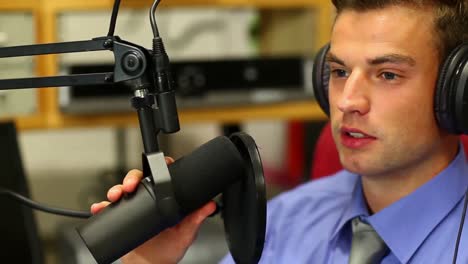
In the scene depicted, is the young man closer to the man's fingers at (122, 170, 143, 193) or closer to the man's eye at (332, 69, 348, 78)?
the man's eye at (332, 69, 348, 78)

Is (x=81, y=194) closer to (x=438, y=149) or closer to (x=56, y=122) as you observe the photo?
(x=56, y=122)

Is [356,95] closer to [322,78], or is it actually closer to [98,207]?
[322,78]

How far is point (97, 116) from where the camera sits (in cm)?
179

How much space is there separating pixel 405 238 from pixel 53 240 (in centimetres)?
133

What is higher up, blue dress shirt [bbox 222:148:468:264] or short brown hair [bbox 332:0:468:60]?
short brown hair [bbox 332:0:468:60]

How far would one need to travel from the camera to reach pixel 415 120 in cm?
107

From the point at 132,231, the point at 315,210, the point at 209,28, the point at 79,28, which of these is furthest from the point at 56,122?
the point at 132,231

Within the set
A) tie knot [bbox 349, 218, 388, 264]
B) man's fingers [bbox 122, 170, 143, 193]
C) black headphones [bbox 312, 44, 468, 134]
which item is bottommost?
tie knot [bbox 349, 218, 388, 264]

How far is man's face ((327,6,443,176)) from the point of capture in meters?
1.07

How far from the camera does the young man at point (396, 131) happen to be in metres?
Answer: 1.07

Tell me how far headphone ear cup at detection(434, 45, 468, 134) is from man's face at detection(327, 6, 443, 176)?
3 centimetres

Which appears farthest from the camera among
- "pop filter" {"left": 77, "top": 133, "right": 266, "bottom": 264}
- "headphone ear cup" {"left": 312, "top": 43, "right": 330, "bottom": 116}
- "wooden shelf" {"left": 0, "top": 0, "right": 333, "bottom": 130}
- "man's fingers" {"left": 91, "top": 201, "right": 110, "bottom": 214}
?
"wooden shelf" {"left": 0, "top": 0, "right": 333, "bottom": 130}

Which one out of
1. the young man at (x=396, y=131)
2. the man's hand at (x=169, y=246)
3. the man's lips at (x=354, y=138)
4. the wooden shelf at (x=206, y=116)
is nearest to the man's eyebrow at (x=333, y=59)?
the young man at (x=396, y=131)

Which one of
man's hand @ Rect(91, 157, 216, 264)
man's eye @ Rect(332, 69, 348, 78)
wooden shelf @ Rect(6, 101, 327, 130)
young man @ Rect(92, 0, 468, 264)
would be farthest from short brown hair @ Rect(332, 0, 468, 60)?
wooden shelf @ Rect(6, 101, 327, 130)
